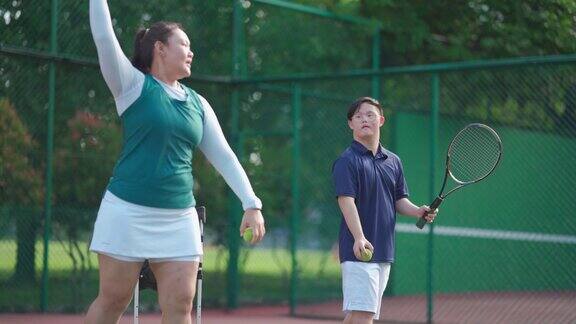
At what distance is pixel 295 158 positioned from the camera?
1054 cm

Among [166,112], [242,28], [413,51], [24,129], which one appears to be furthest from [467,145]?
[413,51]

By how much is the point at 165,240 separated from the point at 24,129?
495 centimetres

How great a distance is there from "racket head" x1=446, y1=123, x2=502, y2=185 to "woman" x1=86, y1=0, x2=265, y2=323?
217 cm

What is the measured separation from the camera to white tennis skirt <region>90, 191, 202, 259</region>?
428cm

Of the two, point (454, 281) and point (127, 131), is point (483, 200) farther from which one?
point (127, 131)

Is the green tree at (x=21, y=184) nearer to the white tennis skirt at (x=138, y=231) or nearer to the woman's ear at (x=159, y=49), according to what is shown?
the woman's ear at (x=159, y=49)

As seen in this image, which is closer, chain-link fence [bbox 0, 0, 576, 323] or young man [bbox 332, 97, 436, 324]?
young man [bbox 332, 97, 436, 324]

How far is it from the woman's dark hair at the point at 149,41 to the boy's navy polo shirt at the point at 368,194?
1.47 meters

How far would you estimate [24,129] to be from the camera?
8.97 m

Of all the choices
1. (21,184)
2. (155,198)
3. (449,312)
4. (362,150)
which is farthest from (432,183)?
(155,198)

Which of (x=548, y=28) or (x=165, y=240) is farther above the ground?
(x=548, y=28)

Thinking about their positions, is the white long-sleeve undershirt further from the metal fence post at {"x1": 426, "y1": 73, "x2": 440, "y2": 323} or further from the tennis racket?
the metal fence post at {"x1": 426, "y1": 73, "x2": 440, "y2": 323}

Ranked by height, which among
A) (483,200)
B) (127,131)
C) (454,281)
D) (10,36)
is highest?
(10,36)

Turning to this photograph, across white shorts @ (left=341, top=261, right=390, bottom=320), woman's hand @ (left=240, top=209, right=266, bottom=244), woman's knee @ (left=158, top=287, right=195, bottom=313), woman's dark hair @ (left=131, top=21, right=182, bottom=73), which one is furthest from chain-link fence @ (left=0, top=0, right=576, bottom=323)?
woman's hand @ (left=240, top=209, right=266, bottom=244)
